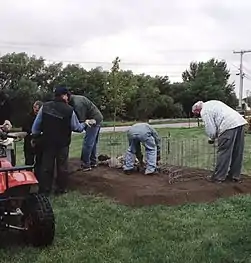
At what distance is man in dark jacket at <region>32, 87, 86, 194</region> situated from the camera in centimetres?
747

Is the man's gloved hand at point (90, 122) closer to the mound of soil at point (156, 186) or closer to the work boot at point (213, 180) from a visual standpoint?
the mound of soil at point (156, 186)

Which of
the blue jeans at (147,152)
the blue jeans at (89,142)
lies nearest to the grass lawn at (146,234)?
the blue jeans at (147,152)

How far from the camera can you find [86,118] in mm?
8906

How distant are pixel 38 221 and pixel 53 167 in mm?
2690

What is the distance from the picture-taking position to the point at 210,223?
5.98 meters

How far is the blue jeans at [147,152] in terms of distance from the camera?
845 cm

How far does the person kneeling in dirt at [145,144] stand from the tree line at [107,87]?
15.3 m

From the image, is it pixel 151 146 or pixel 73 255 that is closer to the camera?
pixel 73 255

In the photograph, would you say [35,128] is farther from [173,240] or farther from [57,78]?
[57,78]

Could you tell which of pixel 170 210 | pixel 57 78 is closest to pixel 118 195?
pixel 170 210

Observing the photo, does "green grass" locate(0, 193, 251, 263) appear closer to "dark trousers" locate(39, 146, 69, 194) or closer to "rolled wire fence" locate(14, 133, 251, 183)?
"dark trousers" locate(39, 146, 69, 194)

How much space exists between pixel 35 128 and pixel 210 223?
2.90 metres

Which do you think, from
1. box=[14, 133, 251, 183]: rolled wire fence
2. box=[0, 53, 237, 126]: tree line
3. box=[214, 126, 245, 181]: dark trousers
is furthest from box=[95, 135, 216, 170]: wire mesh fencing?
box=[0, 53, 237, 126]: tree line

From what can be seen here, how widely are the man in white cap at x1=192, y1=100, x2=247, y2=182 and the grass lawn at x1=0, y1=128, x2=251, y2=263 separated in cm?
86
